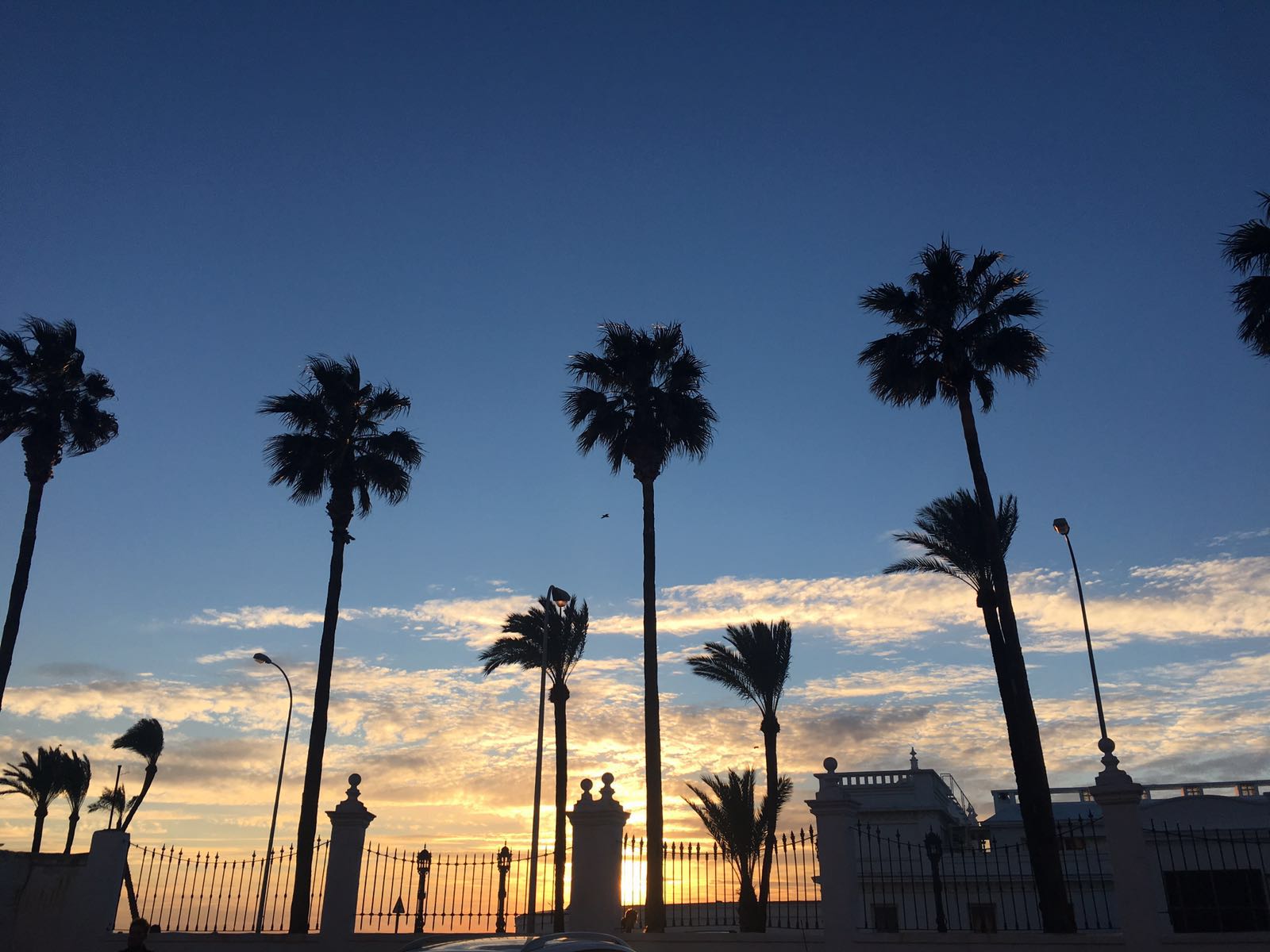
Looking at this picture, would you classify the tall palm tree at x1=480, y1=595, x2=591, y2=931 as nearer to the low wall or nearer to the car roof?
the low wall

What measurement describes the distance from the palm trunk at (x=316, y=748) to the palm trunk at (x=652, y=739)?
7.83 metres

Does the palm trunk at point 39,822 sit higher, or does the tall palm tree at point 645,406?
the tall palm tree at point 645,406

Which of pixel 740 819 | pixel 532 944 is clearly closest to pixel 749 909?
pixel 740 819

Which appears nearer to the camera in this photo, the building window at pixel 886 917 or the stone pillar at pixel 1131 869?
the stone pillar at pixel 1131 869

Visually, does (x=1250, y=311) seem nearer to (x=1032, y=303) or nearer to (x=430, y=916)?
(x=1032, y=303)

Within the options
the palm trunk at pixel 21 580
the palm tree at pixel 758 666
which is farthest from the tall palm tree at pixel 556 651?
the palm trunk at pixel 21 580

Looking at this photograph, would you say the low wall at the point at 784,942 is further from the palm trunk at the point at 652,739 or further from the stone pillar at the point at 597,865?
the palm trunk at the point at 652,739

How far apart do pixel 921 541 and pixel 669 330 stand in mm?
9701

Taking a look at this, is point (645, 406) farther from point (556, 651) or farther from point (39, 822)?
point (39, 822)

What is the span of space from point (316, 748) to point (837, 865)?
1501 centimetres

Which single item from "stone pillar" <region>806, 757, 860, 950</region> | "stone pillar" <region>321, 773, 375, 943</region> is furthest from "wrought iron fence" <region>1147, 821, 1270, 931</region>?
"stone pillar" <region>321, 773, 375, 943</region>

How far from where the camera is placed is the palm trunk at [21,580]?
96.8 ft

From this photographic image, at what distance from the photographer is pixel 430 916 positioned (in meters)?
17.6

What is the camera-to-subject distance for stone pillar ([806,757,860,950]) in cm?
1520
